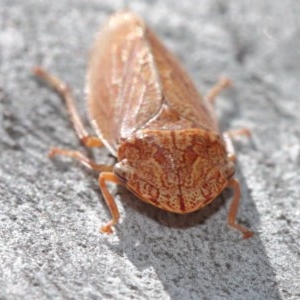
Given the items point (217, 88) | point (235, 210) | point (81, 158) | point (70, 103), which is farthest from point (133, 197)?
point (217, 88)

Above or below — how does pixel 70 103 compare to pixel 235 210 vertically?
above

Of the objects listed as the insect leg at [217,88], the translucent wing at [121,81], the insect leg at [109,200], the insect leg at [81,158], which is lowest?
the insect leg at [217,88]

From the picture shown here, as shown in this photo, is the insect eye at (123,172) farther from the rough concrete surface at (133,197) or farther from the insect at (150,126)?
the rough concrete surface at (133,197)

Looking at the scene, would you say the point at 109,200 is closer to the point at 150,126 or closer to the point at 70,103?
the point at 150,126

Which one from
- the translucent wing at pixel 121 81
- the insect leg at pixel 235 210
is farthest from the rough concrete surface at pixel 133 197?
the translucent wing at pixel 121 81

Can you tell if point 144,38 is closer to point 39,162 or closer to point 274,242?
point 39,162

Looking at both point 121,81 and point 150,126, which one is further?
point 121,81

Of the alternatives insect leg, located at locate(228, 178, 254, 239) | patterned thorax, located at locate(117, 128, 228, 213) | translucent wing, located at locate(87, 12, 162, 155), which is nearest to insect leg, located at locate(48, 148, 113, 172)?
translucent wing, located at locate(87, 12, 162, 155)
